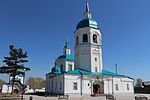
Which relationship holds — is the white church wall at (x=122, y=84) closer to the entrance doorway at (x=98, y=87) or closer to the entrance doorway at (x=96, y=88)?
the entrance doorway at (x=98, y=87)

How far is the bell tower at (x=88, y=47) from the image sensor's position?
3038cm

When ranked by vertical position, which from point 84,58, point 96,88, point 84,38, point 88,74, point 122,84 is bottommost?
point 96,88

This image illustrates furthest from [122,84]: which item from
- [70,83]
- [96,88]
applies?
[70,83]

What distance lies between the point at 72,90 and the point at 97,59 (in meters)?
9.00

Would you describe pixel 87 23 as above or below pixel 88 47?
above

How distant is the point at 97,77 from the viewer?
28.4 metres

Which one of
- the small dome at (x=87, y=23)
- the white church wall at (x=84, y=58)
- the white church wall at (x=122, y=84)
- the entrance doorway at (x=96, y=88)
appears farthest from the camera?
the small dome at (x=87, y=23)

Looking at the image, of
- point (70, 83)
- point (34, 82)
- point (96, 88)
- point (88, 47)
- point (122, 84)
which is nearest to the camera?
point (70, 83)

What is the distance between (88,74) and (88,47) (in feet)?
19.8

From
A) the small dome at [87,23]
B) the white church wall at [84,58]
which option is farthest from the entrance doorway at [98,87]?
the small dome at [87,23]

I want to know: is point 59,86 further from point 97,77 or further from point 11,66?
point 11,66

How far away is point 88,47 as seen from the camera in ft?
100

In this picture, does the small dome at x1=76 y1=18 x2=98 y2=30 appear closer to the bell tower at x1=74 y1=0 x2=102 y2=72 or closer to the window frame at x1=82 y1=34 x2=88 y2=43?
the bell tower at x1=74 y1=0 x2=102 y2=72

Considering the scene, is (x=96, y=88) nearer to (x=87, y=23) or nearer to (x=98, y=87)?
(x=98, y=87)
